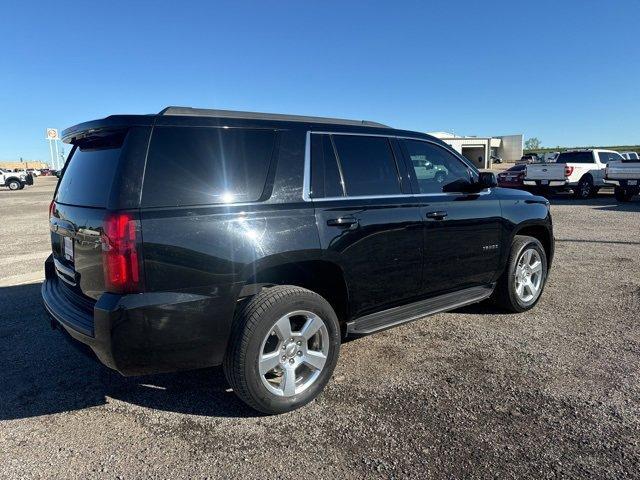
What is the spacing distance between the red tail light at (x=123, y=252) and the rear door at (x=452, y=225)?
227 centimetres

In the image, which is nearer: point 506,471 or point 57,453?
point 506,471

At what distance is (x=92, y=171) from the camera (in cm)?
298

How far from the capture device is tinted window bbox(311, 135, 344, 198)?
328 centimetres

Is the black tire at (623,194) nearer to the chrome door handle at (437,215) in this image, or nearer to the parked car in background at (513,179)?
the parked car in background at (513,179)

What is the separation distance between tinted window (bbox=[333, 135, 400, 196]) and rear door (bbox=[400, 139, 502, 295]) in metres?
0.25

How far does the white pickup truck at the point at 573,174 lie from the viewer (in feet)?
62.3

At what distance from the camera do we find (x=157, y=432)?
286cm

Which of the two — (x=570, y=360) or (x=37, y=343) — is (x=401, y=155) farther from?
(x=37, y=343)

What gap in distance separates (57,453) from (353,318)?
2.04m

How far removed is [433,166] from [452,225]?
0.58 m

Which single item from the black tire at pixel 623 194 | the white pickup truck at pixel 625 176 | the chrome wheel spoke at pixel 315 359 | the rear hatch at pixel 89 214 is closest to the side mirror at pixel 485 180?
the chrome wheel spoke at pixel 315 359

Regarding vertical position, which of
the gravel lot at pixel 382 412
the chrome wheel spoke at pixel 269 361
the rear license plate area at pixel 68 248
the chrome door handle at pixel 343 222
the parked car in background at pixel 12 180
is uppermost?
the parked car in background at pixel 12 180

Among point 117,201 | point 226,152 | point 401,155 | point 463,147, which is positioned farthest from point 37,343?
point 463,147

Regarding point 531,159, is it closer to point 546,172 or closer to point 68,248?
point 546,172
